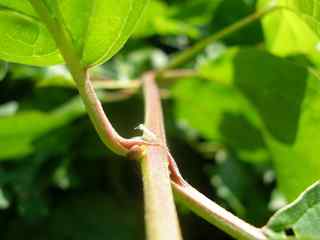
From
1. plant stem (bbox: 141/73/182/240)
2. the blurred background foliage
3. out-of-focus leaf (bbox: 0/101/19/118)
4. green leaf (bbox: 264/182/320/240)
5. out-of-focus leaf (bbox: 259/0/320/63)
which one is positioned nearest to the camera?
plant stem (bbox: 141/73/182/240)

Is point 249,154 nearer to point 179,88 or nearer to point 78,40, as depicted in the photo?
point 179,88

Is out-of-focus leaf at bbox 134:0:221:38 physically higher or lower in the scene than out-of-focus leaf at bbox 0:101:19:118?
lower

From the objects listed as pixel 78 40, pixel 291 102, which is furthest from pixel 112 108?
pixel 78 40

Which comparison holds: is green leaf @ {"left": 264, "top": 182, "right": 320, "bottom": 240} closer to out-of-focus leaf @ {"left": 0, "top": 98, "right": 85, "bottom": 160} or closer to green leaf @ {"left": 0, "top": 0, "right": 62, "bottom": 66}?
green leaf @ {"left": 0, "top": 0, "right": 62, "bottom": 66}

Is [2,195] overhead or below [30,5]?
below

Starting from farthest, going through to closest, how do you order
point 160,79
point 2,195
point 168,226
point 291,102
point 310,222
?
1. point 160,79
2. point 2,195
3. point 291,102
4. point 310,222
5. point 168,226

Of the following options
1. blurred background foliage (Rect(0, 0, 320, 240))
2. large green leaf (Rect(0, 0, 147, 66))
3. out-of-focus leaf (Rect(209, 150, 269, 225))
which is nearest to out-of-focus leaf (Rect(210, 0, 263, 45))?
blurred background foliage (Rect(0, 0, 320, 240))

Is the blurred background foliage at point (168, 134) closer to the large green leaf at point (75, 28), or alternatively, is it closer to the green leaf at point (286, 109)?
the green leaf at point (286, 109)

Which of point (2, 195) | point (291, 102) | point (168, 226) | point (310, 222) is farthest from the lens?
point (2, 195)
